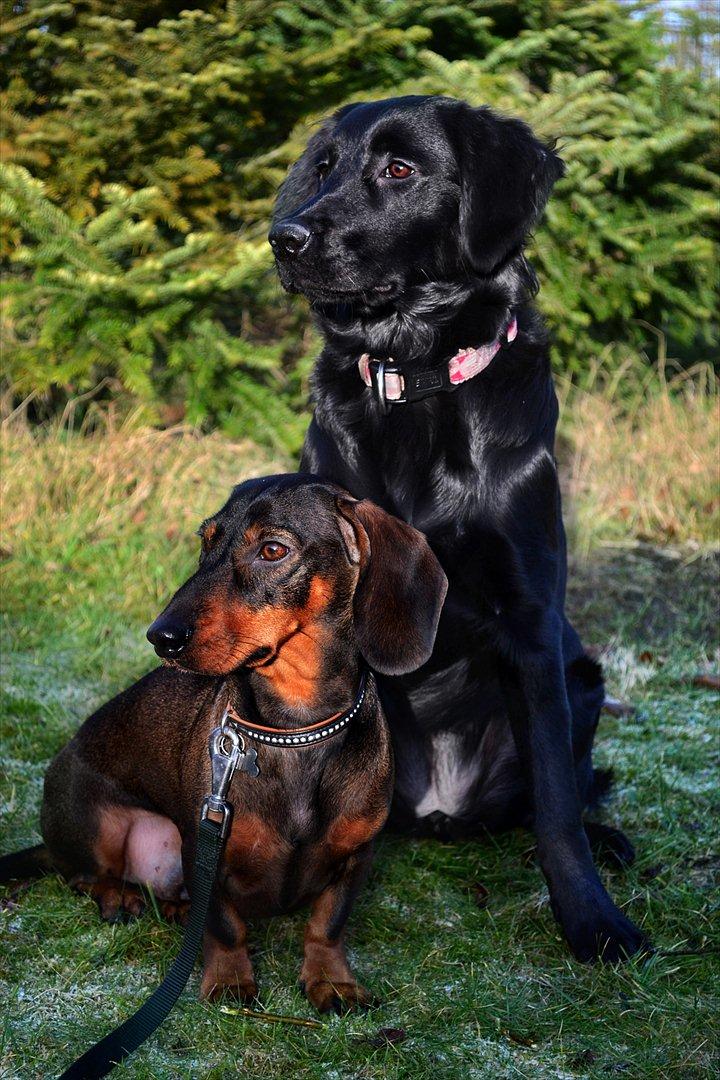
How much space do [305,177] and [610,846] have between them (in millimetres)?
2036

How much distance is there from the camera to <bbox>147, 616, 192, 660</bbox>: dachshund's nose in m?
2.11

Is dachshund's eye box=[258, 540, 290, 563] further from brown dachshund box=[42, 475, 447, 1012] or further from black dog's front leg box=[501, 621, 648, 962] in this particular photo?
black dog's front leg box=[501, 621, 648, 962]

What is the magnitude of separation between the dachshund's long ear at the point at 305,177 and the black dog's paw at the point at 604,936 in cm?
199

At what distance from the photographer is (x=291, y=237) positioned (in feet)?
9.00

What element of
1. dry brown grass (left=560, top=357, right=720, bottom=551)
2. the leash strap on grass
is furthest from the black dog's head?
dry brown grass (left=560, top=357, right=720, bottom=551)

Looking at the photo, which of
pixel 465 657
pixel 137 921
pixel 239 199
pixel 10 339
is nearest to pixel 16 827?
pixel 137 921

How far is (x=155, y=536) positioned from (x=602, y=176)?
314 centimetres

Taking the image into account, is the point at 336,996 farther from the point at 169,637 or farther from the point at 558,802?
the point at 169,637

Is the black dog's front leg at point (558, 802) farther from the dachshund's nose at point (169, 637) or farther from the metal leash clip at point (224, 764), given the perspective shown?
the dachshund's nose at point (169, 637)

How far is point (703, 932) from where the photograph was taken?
9.03 feet

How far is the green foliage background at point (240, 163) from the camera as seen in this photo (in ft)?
17.0

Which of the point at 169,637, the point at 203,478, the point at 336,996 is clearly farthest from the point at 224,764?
the point at 203,478

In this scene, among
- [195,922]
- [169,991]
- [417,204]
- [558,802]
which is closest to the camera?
[169,991]

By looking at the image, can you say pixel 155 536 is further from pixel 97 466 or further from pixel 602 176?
pixel 602 176
